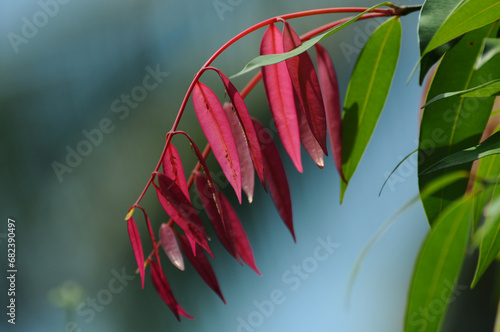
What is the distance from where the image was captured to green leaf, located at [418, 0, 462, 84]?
0.81ft

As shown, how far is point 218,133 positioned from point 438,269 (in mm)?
194

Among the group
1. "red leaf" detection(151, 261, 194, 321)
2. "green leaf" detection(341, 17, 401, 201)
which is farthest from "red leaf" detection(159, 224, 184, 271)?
"green leaf" detection(341, 17, 401, 201)

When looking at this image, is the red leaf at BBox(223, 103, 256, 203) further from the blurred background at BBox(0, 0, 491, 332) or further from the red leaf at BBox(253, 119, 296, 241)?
the blurred background at BBox(0, 0, 491, 332)

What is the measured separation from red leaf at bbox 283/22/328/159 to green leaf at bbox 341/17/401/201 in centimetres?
6

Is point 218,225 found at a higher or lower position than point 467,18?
lower

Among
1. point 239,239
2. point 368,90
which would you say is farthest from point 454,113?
point 239,239

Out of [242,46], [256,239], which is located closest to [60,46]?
[242,46]

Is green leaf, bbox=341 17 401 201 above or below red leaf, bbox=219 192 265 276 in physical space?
above

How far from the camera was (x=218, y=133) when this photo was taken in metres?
0.27

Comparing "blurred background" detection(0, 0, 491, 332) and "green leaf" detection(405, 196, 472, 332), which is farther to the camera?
"blurred background" detection(0, 0, 491, 332)

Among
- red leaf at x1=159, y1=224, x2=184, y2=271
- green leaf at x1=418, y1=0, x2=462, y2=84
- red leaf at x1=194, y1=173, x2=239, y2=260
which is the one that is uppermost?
green leaf at x1=418, y1=0, x2=462, y2=84

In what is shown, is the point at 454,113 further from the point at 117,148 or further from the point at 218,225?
the point at 117,148

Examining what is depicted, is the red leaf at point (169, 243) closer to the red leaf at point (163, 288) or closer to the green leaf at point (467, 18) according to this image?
the red leaf at point (163, 288)

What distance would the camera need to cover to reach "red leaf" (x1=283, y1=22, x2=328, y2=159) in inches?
10.2
